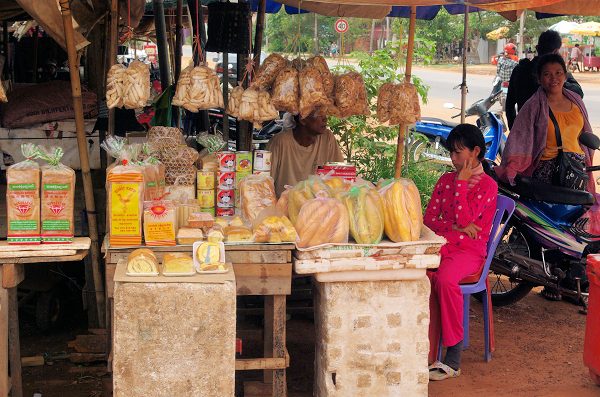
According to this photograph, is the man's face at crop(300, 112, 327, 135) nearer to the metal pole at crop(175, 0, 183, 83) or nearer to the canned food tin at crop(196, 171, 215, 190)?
the canned food tin at crop(196, 171, 215, 190)

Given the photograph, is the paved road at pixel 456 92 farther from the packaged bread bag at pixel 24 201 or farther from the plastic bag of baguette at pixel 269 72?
the packaged bread bag at pixel 24 201

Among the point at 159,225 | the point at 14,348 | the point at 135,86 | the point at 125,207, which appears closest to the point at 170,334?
the point at 159,225

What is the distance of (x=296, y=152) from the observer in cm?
495

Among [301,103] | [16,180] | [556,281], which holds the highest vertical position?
[301,103]

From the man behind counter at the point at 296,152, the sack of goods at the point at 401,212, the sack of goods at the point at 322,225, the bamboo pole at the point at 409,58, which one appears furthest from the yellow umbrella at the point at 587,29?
the sack of goods at the point at 322,225

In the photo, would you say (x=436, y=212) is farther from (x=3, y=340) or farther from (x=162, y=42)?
(x=162, y=42)

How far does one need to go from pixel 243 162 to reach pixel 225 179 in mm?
170

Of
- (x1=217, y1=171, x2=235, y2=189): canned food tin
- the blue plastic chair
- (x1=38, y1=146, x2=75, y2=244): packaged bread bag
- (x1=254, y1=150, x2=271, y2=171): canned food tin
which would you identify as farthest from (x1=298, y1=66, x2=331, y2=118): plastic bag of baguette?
(x1=38, y1=146, x2=75, y2=244): packaged bread bag

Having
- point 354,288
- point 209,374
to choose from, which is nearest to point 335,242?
point 354,288

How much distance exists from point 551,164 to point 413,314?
2247mm

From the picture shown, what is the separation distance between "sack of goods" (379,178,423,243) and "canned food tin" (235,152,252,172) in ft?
2.45

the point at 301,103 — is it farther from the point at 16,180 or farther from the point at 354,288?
the point at 16,180

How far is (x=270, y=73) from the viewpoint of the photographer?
13.6 feet

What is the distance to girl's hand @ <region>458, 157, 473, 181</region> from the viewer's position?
13.6 ft
